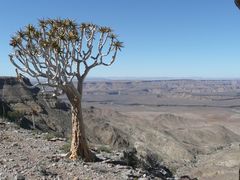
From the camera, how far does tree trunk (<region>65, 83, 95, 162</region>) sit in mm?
13398

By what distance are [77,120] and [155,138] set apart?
53492 millimetres

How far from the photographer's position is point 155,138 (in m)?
66.2

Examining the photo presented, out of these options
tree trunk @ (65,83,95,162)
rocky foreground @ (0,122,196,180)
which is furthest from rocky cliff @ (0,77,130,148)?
tree trunk @ (65,83,95,162)

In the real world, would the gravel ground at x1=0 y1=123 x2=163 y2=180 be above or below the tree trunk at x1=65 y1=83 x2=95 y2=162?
below

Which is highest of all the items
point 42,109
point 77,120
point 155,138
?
point 77,120

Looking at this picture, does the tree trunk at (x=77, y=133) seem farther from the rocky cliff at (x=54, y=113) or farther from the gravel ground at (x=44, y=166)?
the rocky cliff at (x=54, y=113)

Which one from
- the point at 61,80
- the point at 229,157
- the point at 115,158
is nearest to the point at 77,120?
the point at 61,80

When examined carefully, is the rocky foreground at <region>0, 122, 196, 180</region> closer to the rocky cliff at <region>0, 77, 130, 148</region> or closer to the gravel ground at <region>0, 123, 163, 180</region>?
the gravel ground at <region>0, 123, 163, 180</region>

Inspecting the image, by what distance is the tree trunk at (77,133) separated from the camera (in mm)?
13398

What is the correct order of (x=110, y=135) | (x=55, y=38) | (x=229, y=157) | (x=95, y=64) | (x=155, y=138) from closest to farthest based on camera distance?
1. (x=55, y=38)
2. (x=95, y=64)
3. (x=229, y=157)
4. (x=110, y=135)
5. (x=155, y=138)

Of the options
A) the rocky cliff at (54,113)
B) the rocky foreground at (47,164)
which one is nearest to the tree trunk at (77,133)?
the rocky foreground at (47,164)

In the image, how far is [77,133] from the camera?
13.5 metres

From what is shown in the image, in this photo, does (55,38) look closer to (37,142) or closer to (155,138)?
(37,142)

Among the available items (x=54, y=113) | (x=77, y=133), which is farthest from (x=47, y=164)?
(x=54, y=113)
